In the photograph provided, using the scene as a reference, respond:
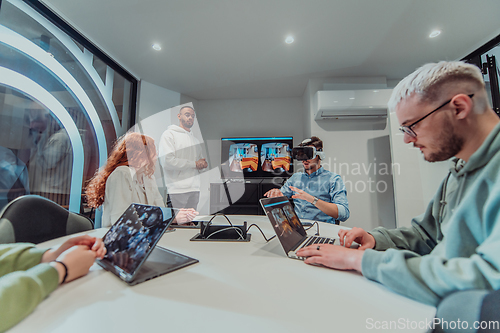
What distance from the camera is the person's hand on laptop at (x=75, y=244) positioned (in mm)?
673

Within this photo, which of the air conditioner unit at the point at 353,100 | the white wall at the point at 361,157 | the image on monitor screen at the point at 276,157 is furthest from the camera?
the image on monitor screen at the point at 276,157

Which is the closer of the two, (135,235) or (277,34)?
(135,235)

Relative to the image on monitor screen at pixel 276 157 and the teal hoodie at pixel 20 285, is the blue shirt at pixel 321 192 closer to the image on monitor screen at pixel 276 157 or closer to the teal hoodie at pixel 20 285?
the image on monitor screen at pixel 276 157

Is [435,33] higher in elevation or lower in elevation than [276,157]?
higher

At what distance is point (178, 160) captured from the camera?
2.68 metres

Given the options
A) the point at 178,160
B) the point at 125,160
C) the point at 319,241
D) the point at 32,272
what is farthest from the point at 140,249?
the point at 178,160

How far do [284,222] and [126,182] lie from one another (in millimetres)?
1133

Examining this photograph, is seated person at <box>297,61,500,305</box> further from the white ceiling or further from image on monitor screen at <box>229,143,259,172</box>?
image on monitor screen at <box>229,143,259,172</box>

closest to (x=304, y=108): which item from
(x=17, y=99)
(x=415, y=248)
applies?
(x=415, y=248)

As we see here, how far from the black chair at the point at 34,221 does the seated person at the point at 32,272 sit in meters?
0.37

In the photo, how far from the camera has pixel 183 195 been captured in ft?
9.32

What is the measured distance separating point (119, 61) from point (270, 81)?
2126mm

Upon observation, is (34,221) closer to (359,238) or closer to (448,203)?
(359,238)

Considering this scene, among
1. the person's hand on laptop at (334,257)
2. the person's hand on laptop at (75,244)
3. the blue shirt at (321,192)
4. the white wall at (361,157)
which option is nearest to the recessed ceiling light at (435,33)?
the white wall at (361,157)
